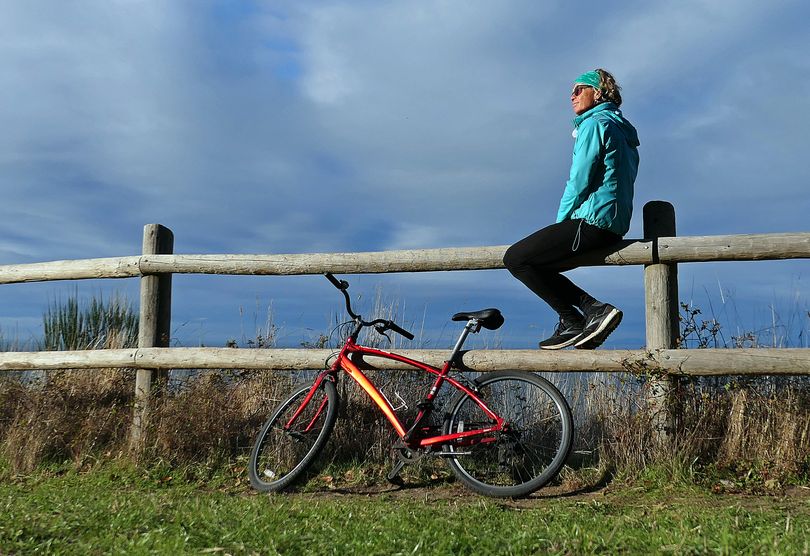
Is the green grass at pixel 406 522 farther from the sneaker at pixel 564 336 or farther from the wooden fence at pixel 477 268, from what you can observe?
the sneaker at pixel 564 336

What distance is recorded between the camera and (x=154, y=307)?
7.33 meters

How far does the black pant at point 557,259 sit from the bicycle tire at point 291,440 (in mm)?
1812

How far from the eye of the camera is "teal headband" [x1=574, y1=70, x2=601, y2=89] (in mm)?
6004

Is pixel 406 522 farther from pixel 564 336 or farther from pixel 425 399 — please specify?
pixel 564 336

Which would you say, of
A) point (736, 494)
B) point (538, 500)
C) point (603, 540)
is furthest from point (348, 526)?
point (736, 494)

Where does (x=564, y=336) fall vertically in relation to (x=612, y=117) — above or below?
below

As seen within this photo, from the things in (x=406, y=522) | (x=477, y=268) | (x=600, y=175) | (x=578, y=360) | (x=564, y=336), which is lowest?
(x=406, y=522)

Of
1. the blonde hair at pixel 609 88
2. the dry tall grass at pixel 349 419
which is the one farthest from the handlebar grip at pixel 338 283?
the blonde hair at pixel 609 88

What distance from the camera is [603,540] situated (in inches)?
149

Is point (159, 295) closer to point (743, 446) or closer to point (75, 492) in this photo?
point (75, 492)

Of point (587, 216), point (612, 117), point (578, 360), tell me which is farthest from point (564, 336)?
point (612, 117)

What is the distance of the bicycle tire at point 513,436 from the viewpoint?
531 centimetres

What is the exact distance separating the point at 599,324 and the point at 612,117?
5.34ft

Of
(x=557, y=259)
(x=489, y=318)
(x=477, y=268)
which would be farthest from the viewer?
(x=477, y=268)
